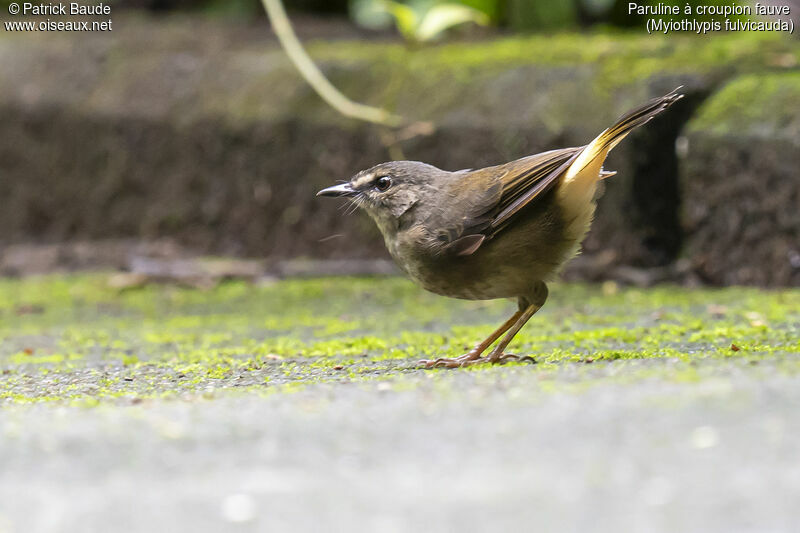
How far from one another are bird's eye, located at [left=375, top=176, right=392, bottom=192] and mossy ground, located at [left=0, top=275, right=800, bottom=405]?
63 centimetres

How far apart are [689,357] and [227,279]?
366 centimetres

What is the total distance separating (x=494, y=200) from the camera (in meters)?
3.67

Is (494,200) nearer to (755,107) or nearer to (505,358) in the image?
(505,358)

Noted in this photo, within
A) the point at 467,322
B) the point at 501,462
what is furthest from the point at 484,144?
the point at 501,462

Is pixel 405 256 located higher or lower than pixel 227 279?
higher

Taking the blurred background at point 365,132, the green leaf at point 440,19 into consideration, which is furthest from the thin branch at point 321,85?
the green leaf at point 440,19

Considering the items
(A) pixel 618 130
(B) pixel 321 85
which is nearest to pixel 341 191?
(A) pixel 618 130

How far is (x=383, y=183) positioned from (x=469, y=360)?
0.84m

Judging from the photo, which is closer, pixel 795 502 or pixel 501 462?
pixel 795 502

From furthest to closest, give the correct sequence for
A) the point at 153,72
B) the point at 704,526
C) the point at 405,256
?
the point at 153,72, the point at 405,256, the point at 704,526

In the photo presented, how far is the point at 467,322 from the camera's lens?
4.93 metres

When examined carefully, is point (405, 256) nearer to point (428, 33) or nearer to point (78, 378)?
point (78, 378)

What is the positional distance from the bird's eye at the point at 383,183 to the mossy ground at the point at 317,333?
628mm

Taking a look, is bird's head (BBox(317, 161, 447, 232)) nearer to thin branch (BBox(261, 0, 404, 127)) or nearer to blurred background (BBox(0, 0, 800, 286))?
blurred background (BBox(0, 0, 800, 286))
